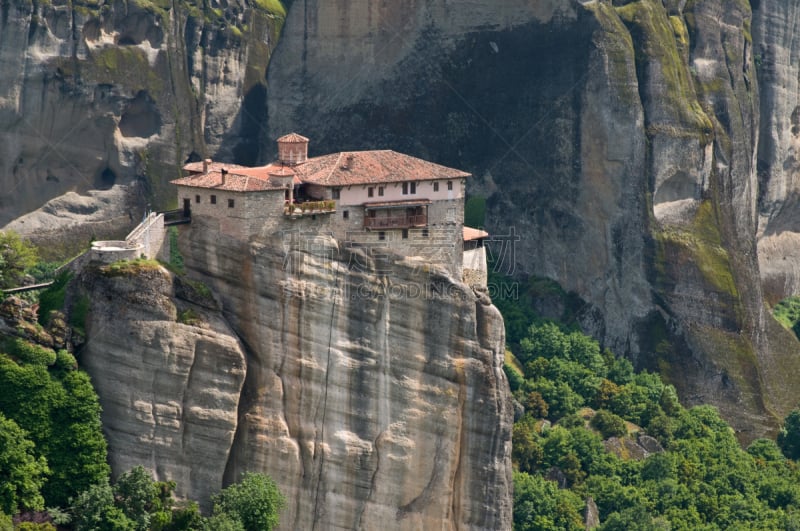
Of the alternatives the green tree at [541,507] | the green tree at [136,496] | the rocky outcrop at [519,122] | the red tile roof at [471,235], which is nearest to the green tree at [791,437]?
the rocky outcrop at [519,122]

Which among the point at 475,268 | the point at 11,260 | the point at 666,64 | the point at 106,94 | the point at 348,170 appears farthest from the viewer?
the point at 666,64

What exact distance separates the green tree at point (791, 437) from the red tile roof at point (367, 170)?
37050 mm

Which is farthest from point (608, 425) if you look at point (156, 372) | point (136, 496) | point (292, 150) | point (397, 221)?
point (136, 496)

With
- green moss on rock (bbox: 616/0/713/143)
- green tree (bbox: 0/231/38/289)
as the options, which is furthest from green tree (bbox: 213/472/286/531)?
green moss on rock (bbox: 616/0/713/143)

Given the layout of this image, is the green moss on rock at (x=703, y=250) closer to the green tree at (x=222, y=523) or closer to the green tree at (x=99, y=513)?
the green tree at (x=222, y=523)

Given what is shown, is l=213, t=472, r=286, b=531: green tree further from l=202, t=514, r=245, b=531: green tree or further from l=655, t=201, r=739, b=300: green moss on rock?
l=655, t=201, r=739, b=300: green moss on rock

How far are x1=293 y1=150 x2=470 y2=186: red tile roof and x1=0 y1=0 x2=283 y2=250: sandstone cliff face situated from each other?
3184 centimetres

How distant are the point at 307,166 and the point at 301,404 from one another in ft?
35.7

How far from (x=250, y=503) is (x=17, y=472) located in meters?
10.2

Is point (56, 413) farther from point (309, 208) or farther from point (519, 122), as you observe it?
point (519, 122)

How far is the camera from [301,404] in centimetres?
10969

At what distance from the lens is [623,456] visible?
135375mm

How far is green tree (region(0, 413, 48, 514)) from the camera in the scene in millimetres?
102438

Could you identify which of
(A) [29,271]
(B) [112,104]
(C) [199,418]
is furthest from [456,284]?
(B) [112,104]
